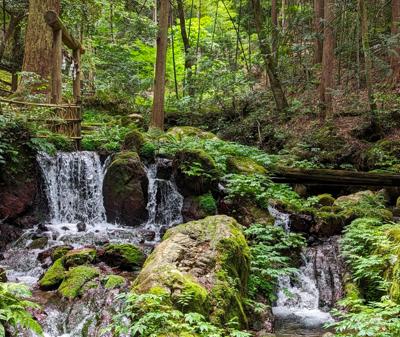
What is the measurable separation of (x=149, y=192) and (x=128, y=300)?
8.20m

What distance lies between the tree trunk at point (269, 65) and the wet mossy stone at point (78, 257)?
12.4 metres

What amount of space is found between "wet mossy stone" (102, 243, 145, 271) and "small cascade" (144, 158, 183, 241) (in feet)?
10.1

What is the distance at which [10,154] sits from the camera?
1121 cm

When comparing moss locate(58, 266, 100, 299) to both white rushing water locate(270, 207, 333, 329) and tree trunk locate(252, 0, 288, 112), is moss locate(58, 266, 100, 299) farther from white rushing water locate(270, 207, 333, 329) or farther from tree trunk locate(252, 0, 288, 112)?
tree trunk locate(252, 0, 288, 112)

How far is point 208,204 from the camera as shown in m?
11.5

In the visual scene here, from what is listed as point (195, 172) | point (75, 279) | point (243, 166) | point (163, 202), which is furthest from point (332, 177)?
point (75, 279)

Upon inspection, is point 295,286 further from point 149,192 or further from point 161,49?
point 161,49

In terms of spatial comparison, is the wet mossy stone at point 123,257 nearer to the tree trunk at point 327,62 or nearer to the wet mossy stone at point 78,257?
the wet mossy stone at point 78,257

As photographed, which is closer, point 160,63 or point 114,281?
point 114,281

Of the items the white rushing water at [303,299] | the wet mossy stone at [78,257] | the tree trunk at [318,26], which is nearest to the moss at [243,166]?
the white rushing water at [303,299]

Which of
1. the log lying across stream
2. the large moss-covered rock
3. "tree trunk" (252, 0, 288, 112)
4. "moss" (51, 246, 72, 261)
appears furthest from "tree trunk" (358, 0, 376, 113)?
"moss" (51, 246, 72, 261)

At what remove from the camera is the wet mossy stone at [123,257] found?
8.46 meters

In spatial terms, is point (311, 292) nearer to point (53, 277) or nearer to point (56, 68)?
point (53, 277)

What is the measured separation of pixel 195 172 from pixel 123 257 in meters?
3.92
